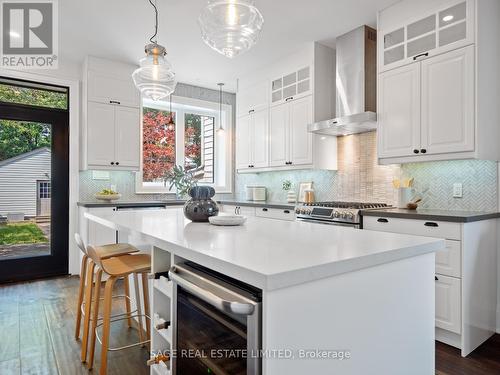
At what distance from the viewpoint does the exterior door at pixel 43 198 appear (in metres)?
4.21

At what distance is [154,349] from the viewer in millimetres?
1697

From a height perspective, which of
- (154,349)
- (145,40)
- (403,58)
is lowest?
(154,349)

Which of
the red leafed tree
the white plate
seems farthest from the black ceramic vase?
the red leafed tree

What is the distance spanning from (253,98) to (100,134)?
86.1 inches

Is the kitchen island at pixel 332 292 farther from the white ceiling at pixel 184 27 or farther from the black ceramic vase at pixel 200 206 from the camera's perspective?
the white ceiling at pixel 184 27

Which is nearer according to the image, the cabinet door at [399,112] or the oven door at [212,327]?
the oven door at [212,327]

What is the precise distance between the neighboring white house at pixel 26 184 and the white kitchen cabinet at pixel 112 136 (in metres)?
0.62

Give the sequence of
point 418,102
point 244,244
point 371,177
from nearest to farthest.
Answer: point 244,244 → point 418,102 → point 371,177

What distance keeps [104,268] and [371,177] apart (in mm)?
2921

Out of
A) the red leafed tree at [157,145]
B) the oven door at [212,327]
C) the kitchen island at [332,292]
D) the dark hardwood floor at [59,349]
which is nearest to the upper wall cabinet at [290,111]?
the red leafed tree at [157,145]

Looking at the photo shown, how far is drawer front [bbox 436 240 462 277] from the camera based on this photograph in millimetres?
2346

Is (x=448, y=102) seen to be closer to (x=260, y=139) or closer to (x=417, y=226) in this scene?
(x=417, y=226)

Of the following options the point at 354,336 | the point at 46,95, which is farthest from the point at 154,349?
the point at 46,95

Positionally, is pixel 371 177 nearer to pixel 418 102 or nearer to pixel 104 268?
pixel 418 102
